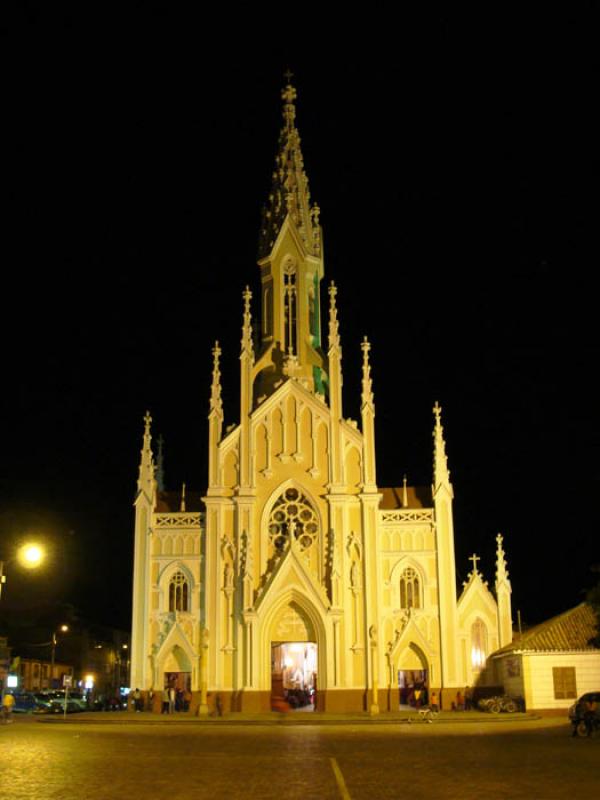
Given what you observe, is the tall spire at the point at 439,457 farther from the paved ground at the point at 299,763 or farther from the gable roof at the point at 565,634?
the paved ground at the point at 299,763

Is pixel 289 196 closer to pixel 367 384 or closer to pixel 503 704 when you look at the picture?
pixel 367 384

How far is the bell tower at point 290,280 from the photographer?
5559 centimetres

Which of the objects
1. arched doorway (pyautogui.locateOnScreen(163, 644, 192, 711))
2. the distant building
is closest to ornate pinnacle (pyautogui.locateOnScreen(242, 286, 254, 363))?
arched doorway (pyautogui.locateOnScreen(163, 644, 192, 711))

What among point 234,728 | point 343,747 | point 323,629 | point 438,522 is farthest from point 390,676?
point 343,747

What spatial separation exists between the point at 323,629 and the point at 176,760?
25340mm

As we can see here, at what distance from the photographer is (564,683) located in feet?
139

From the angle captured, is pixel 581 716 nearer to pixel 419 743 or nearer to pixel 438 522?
pixel 419 743

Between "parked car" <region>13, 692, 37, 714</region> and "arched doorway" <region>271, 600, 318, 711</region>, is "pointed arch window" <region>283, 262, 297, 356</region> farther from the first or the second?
"parked car" <region>13, 692, 37, 714</region>

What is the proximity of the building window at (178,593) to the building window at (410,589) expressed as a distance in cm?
1087

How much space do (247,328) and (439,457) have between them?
1247cm

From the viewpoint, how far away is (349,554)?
159ft

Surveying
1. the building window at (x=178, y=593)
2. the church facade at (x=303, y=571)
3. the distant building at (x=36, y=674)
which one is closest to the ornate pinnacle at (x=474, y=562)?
the church facade at (x=303, y=571)

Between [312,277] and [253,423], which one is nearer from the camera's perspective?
[253,423]

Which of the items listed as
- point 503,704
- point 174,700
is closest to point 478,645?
point 503,704
